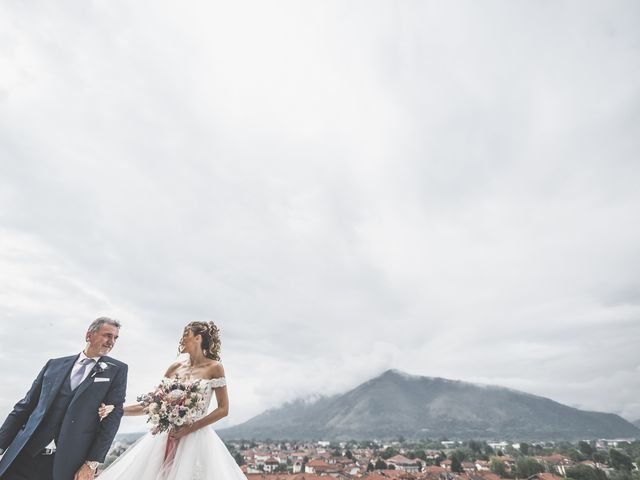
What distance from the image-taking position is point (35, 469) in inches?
144

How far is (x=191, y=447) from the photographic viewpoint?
14.8 feet

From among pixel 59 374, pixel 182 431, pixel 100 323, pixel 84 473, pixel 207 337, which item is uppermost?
pixel 207 337

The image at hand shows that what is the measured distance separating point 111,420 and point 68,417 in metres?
0.41

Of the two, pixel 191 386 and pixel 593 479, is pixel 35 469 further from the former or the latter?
pixel 593 479

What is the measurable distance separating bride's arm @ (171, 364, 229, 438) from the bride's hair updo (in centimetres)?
33

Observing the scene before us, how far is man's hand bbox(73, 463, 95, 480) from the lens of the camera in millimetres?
3613

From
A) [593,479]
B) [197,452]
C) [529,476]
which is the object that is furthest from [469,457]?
[197,452]

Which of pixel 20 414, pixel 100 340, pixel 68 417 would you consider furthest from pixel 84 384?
pixel 20 414

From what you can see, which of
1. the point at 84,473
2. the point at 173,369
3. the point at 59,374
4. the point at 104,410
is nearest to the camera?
the point at 84,473

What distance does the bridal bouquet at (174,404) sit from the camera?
→ 173 inches

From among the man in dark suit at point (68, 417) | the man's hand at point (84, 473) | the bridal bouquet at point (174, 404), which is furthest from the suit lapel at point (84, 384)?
the bridal bouquet at point (174, 404)

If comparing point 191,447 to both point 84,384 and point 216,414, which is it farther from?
point 84,384

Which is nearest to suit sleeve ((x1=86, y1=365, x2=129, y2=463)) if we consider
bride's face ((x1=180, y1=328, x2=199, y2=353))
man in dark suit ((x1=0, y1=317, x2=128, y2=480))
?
man in dark suit ((x1=0, y1=317, x2=128, y2=480))

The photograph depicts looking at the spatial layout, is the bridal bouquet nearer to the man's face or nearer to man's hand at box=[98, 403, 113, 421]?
man's hand at box=[98, 403, 113, 421]
